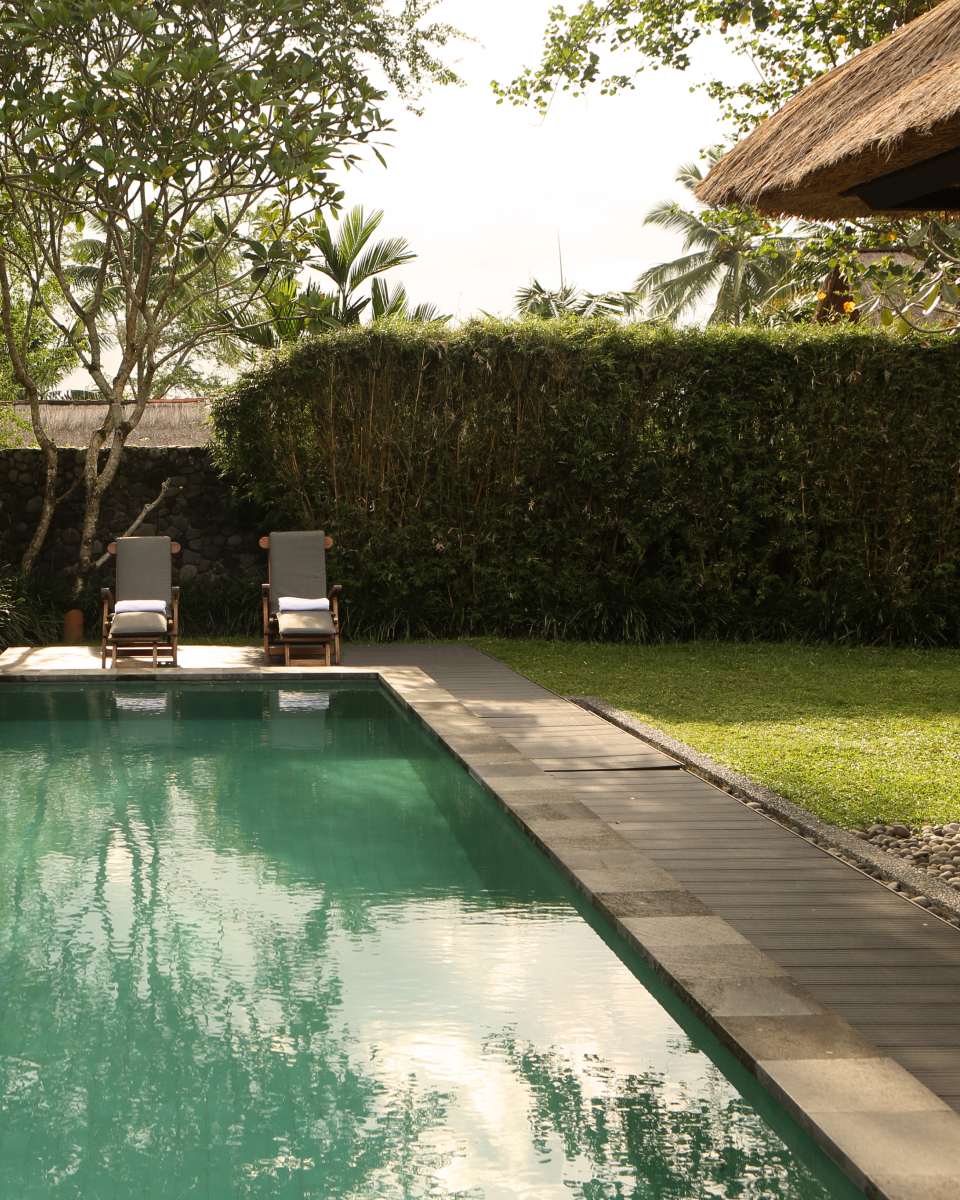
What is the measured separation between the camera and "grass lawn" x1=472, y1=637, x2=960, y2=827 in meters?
5.12

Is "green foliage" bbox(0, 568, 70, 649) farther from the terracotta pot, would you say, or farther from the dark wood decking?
the dark wood decking

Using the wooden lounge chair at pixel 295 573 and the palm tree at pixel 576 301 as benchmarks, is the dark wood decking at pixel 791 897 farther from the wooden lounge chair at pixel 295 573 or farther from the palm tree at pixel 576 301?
the palm tree at pixel 576 301

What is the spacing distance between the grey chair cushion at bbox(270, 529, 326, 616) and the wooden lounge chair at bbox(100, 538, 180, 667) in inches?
32.7

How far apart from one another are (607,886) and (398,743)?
2937mm

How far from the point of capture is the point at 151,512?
11594 millimetres

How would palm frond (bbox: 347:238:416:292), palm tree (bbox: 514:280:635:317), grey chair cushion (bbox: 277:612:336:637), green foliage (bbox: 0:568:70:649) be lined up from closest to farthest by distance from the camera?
grey chair cushion (bbox: 277:612:336:637), green foliage (bbox: 0:568:70:649), palm frond (bbox: 347:238:416:292), palm tree (bbox: 514:280:635:317)

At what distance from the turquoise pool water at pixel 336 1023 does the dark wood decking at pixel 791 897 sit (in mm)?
396

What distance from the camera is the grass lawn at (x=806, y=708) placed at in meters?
5.12

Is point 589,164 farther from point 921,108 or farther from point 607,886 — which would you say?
point 607,886

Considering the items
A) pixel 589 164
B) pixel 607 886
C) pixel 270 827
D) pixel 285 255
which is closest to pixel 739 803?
pixel 607 886

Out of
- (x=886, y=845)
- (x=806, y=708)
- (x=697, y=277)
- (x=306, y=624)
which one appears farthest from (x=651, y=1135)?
(x=697, y=277)

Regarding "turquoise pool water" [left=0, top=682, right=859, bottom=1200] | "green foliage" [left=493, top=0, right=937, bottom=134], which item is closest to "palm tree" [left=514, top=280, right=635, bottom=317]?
"green foliage" [left=493, top=0, right=937, bottom=134]

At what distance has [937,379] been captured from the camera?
34.7 feet

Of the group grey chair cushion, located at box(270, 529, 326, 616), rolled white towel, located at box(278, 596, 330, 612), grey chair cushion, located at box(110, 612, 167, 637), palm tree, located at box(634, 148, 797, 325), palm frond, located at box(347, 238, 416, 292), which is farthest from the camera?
palm tree, located at box(634, 148, 797, 325)
